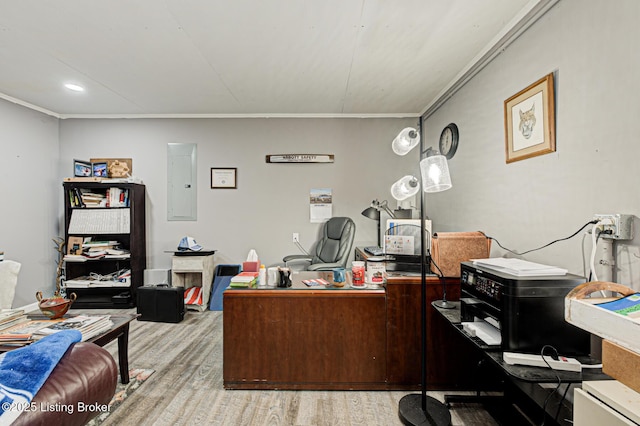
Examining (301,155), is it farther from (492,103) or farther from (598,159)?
(598,159)

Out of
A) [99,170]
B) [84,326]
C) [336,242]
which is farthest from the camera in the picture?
[99,170]

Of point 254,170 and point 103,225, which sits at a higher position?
point 254,170

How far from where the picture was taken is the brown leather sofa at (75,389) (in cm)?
67

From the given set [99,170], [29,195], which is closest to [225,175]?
[99,170]

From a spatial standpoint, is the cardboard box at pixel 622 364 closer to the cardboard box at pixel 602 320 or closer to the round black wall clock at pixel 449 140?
the cardboard box at pixel 602 320

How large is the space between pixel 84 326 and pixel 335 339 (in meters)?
1.54

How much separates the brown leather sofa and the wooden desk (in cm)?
124

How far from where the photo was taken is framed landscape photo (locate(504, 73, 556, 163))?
5.94 feet

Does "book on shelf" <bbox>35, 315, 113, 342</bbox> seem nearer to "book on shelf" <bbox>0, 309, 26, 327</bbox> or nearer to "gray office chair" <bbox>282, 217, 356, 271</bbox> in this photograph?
"book on shelf" <bbox>0, 309, 26, 327</bbox>

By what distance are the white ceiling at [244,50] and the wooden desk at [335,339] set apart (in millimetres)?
1872

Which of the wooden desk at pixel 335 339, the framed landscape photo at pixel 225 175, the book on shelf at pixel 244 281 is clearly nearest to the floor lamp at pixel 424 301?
the wooden desk at pixel 335 339

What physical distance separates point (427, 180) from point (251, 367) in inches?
67.5

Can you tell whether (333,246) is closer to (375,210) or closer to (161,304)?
(375,210)

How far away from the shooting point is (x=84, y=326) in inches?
70.1
